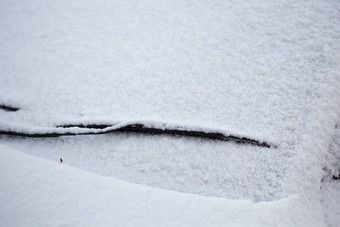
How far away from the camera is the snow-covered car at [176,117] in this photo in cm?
60

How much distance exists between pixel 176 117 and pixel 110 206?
366 millimetres

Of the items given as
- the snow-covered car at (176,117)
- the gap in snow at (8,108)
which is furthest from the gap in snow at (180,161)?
the gap in snow at (8,108)

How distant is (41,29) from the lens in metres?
1.17

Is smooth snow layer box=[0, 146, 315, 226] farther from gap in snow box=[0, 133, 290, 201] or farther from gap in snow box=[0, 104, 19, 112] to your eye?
gap in snow box=[0, 104, 19, 112]

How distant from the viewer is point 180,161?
2.31 feet

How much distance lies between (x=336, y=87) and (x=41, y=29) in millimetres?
1459

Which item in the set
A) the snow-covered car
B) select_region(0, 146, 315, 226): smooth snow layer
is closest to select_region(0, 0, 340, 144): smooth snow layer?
the snow-covered car

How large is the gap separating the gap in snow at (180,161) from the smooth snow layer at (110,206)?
53mm

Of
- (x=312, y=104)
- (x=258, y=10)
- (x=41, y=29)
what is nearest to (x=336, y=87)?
(x=312, y=104)

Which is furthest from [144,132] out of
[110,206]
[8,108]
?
[8,108]

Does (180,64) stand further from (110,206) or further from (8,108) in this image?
(8,108)

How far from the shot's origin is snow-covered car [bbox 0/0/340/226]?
60 centimetres

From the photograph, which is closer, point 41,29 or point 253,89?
point 253,89

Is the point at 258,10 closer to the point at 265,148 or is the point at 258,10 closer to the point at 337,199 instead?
the point at 265,148
